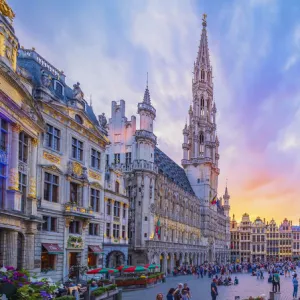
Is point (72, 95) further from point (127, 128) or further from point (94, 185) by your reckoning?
point (127, 128)

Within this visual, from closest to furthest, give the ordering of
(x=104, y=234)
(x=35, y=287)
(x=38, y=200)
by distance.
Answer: (x=35, y=287)
(x=38, y=200)
(x=104, y=234)

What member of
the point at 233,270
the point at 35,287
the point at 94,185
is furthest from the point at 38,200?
the point at 233,270

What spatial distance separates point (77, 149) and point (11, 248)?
1494 cm

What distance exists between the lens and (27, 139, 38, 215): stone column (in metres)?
33.4

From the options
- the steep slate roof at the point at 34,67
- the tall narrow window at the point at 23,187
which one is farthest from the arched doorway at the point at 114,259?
the tall narrow window at the point at 23,187

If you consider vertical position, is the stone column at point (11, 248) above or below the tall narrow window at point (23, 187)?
below

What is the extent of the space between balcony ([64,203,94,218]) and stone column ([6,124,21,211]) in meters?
9.49

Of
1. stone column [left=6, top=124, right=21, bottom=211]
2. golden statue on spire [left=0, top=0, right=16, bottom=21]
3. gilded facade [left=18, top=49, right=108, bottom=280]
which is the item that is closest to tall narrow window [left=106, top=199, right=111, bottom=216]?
gilded facade [left=18, top=49, right=108, bottom=280]

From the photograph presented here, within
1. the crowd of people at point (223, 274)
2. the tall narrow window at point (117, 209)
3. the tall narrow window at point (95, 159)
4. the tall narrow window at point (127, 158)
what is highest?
the tall narrow window at point (127, 158)

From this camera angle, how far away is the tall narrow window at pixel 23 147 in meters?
32.7

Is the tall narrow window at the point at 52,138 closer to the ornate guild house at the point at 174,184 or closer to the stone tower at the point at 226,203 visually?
the ornate guild house at the point at 174,184

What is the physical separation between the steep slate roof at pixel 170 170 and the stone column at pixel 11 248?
49880mm

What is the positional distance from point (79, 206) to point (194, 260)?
59422 mm

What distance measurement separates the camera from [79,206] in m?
42.2
